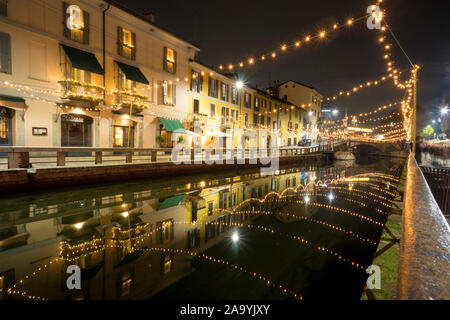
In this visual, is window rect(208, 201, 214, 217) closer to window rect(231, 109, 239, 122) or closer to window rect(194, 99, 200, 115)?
window rect(194, 99, 200, 115)

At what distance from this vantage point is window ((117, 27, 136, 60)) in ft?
53.4

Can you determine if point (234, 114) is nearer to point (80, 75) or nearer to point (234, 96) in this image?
point (234, 96)

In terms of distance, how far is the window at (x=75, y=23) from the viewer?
44.4ft

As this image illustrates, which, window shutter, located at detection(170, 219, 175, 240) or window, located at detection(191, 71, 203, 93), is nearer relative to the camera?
window shutter, located at detection(170, 219, 175, 240)

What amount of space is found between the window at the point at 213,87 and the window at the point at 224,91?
0.97m

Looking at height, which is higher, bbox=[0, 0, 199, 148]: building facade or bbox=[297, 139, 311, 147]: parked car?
bbox=[0, 0, 199, 148]: building facade

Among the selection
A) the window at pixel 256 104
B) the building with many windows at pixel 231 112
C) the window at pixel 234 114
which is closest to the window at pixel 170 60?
the building with many windows at pixel 231 112

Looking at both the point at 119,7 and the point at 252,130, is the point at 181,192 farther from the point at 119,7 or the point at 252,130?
the point at 252,130

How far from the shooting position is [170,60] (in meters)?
20.0

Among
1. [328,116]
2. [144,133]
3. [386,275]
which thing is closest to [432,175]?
[386,275]

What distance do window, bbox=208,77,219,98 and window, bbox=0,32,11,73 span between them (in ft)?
52.2

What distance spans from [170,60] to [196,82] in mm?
3552

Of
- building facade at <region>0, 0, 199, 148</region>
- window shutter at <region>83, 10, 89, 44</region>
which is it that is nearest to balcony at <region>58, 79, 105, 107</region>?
building facade at <region>0, 0, 199, 148</region>

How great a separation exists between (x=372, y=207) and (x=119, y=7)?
17.9 meters
